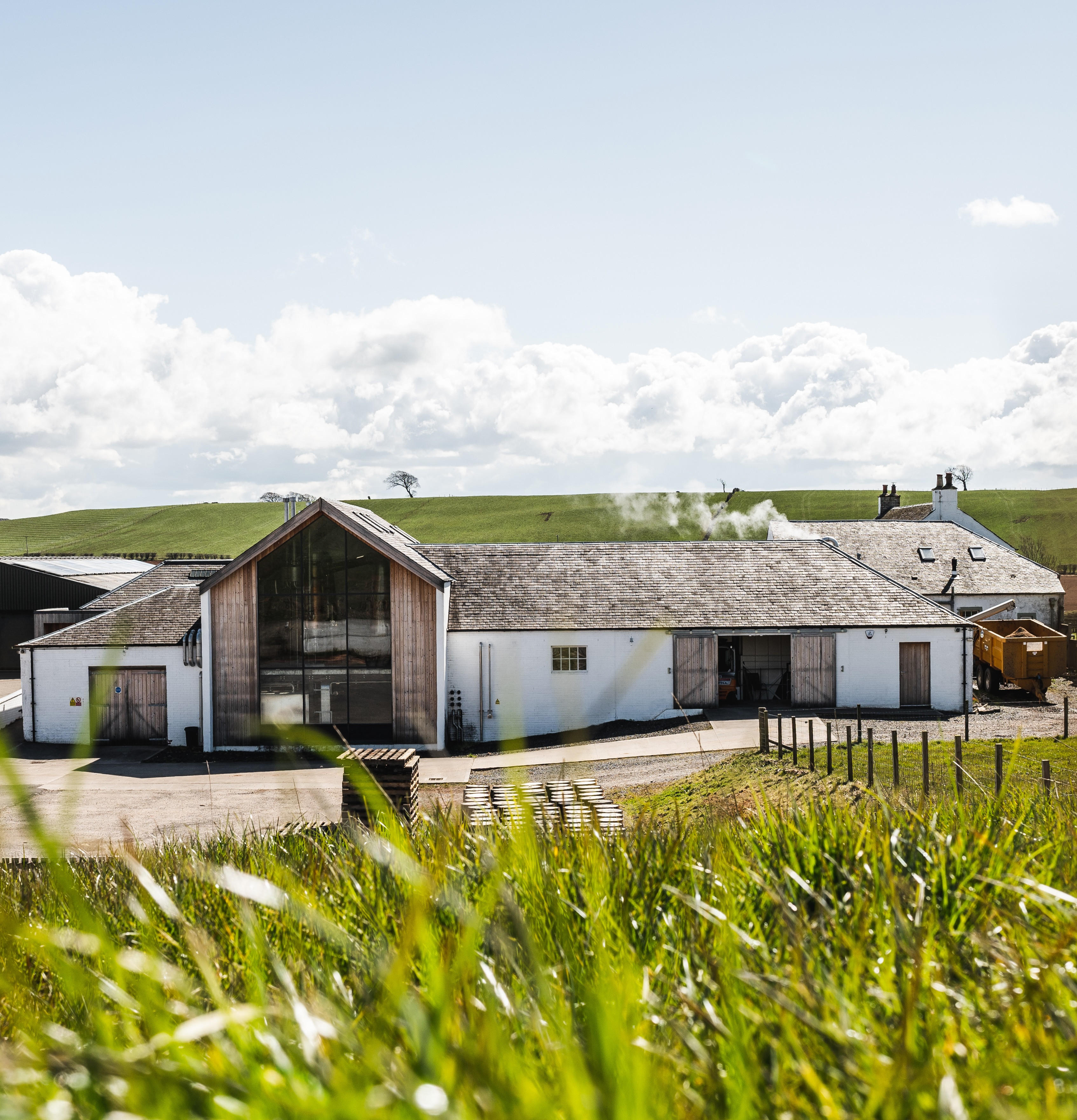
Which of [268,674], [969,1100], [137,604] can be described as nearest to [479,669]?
[268,674]

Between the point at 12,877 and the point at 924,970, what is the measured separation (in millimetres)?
6810

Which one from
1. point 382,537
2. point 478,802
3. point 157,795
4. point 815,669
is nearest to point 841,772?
point 478,802

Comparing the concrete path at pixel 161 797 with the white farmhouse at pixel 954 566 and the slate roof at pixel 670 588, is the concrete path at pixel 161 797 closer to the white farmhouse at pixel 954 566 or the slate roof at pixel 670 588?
the slate roof at pixel 670 588

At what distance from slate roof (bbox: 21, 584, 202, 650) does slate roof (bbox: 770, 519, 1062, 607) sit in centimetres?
2672

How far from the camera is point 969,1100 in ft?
6.61

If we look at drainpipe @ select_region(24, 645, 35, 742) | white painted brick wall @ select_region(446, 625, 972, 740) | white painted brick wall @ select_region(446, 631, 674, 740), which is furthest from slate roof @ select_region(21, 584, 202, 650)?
white painted brick wall @ select_region(446, 625, 972, 740)

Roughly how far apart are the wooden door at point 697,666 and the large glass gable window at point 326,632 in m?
8.81

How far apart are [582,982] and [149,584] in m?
31.6

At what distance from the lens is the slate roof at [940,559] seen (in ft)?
124

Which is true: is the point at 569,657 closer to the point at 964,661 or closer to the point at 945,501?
the point at 964,661

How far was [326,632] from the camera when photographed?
23.9 m

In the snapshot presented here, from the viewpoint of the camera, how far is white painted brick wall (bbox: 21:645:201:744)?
2530 cm

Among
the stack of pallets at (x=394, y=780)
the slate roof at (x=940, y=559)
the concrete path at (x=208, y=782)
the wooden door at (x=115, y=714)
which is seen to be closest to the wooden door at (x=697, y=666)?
the concrete path at (x=208, y=782)

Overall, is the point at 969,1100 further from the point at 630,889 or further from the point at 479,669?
the point at 479,669
